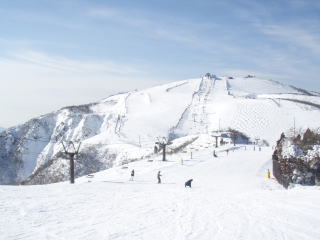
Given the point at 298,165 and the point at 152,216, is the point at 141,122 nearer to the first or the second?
the point at 298,165

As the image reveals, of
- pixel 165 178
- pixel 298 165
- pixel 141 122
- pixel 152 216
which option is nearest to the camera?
pixel 152 216

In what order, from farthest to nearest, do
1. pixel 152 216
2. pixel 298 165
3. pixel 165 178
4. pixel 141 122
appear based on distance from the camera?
pixel 141 122 < pixel 165 178 < pixel 298 165 < pixel 152 216

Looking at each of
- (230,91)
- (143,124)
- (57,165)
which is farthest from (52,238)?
(230,91)

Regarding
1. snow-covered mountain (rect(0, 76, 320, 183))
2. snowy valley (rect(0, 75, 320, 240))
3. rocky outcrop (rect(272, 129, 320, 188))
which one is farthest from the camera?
snow-covered mountain (rect(0, 76, 320, 183))

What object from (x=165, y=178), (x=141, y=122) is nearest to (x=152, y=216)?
(x=165, y=178)

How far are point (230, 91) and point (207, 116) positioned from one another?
1459 inches

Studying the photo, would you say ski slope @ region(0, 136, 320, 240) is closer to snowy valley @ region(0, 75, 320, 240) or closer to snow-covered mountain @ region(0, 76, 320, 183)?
snowy valley @ region(0, 75, 320, 240)

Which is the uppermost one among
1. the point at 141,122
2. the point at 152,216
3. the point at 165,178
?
the point at 141,122

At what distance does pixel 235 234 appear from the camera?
1295 centimetres

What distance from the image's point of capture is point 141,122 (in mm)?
122000

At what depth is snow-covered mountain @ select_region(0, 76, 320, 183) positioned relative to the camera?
3834 inches

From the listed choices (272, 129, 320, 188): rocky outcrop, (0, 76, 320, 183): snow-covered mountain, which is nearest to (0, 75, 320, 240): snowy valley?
(0, 76, 320, 183): snow-covered mountain

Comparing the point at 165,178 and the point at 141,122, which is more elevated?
the point at 141,122

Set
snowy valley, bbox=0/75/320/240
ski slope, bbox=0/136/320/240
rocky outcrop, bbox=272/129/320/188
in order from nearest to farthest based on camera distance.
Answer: ski slope, bbox=0/136/320/240
snowy valley, bbox=0/75/320/240
rocky outcrop, bbox=272/129/320/188
